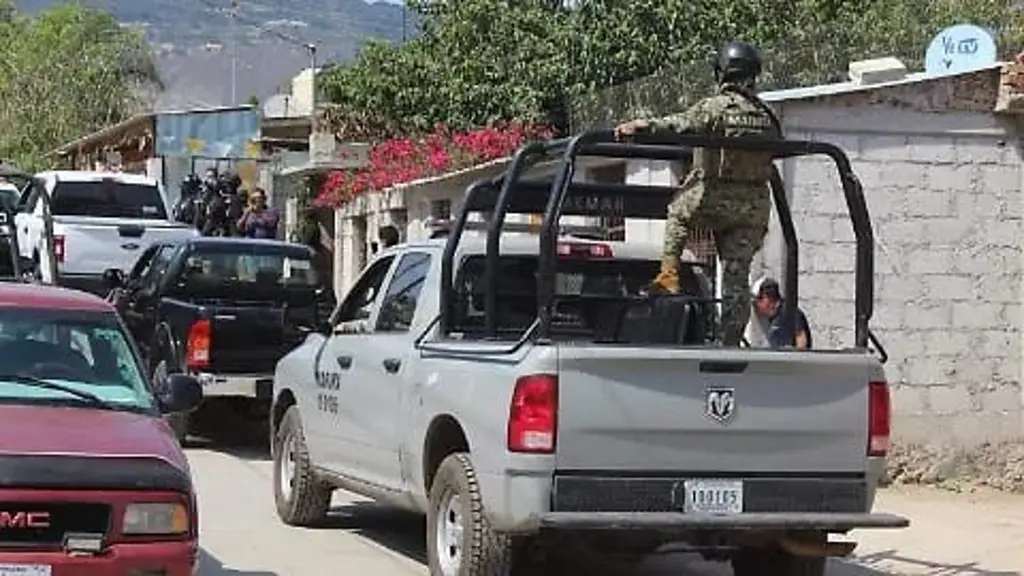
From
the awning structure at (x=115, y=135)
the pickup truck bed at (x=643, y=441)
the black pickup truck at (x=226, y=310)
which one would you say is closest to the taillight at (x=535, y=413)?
the pickup truck bed at (x=643, y=441)

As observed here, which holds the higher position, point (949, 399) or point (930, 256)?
point (930, 256)

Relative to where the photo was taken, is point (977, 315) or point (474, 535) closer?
point (474, 535)

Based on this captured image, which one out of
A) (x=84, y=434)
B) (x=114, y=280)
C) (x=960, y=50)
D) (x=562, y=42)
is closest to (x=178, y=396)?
(x=84, y=434)

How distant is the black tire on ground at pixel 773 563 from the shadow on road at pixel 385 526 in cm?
192

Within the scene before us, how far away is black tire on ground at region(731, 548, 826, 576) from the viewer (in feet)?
30.2

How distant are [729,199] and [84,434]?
12.0 ft

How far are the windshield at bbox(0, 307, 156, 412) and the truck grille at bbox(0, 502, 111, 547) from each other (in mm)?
981

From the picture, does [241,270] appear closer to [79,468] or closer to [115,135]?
[79,468]

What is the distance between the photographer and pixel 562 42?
25.1m

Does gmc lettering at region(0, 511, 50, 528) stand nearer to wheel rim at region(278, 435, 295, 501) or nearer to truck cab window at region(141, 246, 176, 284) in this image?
wheel rim at region(278, 435, 295, 501)

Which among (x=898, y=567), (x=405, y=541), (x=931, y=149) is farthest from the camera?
(x=931, y=149)

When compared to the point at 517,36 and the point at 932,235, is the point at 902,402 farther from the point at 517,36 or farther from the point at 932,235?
the point at 517,36

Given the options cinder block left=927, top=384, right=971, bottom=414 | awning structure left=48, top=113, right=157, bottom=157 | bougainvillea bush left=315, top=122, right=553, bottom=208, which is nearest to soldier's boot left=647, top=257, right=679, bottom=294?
cinder block left=927, top=384, right=971, bottom=414

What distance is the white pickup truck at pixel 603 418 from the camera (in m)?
7.86
